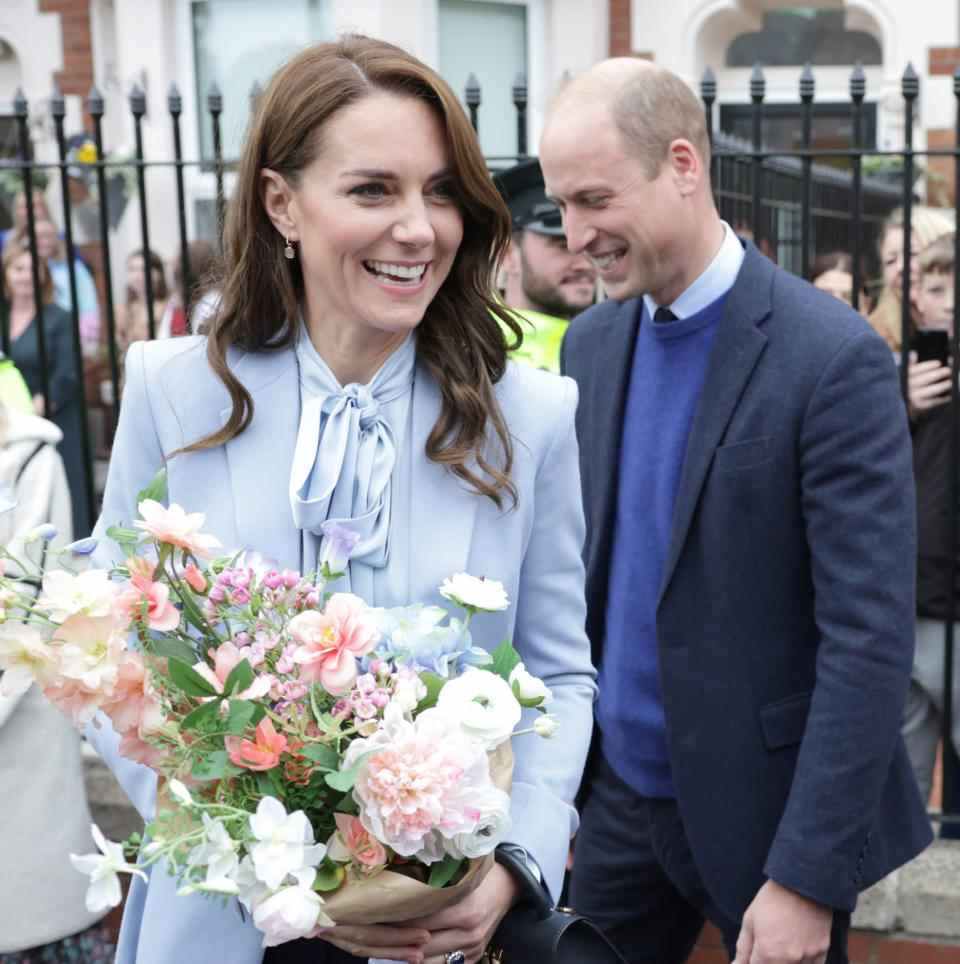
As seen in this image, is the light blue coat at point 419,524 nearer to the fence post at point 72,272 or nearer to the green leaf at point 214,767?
the green leaf at point 214,767

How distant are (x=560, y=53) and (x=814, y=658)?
7.62m

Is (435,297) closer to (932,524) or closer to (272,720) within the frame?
(272,720)

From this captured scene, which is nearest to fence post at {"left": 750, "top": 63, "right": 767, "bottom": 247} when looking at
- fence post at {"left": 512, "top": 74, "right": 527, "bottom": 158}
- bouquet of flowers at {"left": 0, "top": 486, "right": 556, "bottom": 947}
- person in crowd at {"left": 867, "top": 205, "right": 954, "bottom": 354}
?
fence post at {"left": 512, "top": 74, "right": 527, "bottom": 158}

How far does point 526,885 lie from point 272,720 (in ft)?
1.52

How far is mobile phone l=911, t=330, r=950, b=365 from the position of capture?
424cm

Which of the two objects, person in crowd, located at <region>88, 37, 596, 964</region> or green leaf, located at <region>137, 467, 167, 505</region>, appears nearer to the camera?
green leaf, located at <region>137, 467, 167, 505</region>

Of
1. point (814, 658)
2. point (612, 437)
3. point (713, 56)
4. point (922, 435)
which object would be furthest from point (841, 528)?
point (713, 56)

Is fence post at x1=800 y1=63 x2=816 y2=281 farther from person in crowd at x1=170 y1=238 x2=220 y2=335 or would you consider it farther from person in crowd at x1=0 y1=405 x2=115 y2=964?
person in crowd at x1=0 y1=405 x2=115 y2=964

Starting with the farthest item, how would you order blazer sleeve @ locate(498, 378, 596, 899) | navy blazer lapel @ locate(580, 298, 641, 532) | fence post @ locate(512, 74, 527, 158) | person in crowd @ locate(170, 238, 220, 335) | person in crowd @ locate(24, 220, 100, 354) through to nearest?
person in crowd @ locate(24, 220, 100, 354) → fence post @ locate(512, 74, 527, 158) → navy blazer lapel @ locate(580, 298, 641, 532) → person in crowd @ locate(170, 238, 220, 335) → blazer sleeve @ locate(498, 378, 596, 899)

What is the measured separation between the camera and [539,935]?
1.79 metres

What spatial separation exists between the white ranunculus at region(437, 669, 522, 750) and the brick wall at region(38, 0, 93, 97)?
9165mm

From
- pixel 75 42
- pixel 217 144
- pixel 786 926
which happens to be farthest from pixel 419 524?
pixel 75 42

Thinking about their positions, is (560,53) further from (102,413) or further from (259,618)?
(259,618)

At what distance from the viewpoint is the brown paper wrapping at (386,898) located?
1604mm
